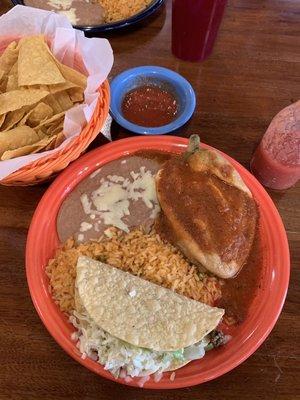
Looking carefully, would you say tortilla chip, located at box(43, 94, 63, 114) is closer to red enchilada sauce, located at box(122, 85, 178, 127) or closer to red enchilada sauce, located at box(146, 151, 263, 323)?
red enchilada sauce, located at box(122, 85, 178, 127)

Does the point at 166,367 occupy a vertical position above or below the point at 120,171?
below

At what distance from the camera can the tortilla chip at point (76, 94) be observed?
145 centimetres

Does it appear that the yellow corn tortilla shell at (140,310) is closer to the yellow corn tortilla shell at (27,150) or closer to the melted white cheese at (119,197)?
the melted white cheese at (119,197)

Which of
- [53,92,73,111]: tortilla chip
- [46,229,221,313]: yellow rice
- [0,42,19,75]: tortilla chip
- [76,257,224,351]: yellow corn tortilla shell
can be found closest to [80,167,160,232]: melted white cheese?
[46,229,221,313]: yellow rice

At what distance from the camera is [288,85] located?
177 centimetres

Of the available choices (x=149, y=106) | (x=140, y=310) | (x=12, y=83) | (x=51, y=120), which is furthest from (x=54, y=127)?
(x=140, y=310)

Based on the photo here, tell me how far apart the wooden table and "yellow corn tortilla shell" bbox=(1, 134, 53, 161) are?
24 cm

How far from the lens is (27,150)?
1.27 meters

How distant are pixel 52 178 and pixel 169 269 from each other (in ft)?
1.71

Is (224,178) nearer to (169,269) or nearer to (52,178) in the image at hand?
(169,269)

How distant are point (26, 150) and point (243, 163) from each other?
808 millimetres

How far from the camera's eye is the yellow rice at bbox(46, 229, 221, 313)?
4.10 ft

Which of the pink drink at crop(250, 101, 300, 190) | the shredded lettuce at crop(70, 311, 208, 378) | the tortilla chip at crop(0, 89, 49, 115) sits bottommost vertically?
the shredded lettuce at crop(70, 311, 208, 378)

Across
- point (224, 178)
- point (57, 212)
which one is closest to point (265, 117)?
point (224, 178)
